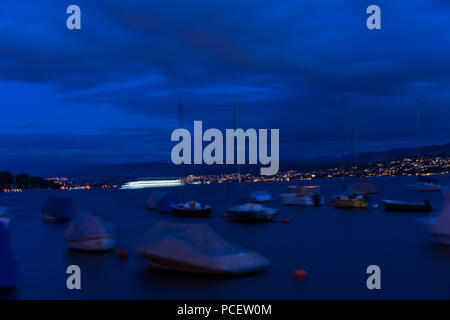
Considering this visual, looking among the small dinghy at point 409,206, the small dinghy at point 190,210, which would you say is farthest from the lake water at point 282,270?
the small dinghy at point 409,206

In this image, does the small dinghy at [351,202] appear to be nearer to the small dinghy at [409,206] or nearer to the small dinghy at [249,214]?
the small dinghy at [409,206]

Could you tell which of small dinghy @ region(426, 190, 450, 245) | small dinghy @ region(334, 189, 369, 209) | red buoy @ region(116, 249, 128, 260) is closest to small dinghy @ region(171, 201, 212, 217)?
small dinghy @ region(334, 189, 369, 209)

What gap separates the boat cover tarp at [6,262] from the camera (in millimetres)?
→ 16031

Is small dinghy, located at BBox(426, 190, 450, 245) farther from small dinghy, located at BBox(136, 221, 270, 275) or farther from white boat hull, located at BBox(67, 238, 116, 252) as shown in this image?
white boat hull, located at BBox(67, 238, 116, 252)

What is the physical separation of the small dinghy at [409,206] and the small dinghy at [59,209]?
122ft

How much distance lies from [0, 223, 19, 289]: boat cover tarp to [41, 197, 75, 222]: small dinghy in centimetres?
4138

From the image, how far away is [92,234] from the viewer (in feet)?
90.4

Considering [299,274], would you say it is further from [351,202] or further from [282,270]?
[351,202]

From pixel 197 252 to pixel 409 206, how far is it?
44.1m

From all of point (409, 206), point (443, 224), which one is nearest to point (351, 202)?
point (409, 206)
